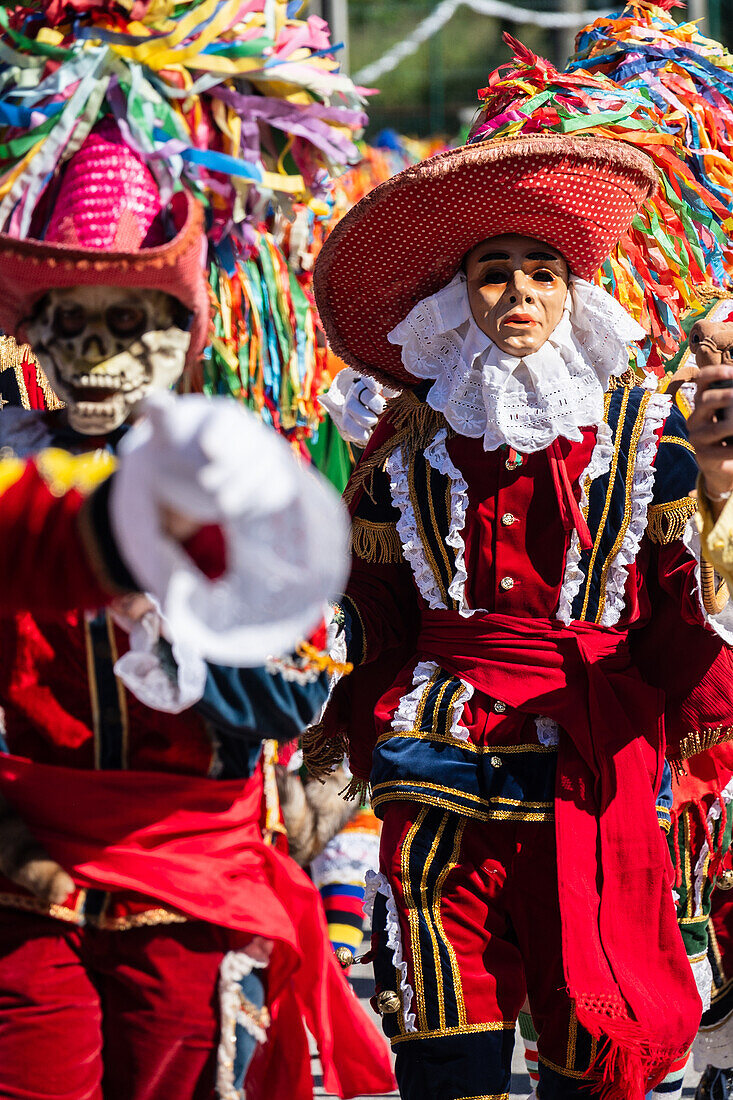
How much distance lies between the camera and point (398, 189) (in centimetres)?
376

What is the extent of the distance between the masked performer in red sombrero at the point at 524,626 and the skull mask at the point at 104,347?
0.98 metres

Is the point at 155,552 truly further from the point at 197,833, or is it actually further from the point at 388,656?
the point at 388,656

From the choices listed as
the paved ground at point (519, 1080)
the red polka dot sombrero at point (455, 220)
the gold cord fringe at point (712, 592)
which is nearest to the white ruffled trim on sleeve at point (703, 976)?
the paved ground at point (519, 1080)

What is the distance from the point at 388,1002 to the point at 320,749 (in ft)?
2.06

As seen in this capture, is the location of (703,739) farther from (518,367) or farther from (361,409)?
(361,409)

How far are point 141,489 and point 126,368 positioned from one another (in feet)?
2.34

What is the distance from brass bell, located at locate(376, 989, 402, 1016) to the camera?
354 cm

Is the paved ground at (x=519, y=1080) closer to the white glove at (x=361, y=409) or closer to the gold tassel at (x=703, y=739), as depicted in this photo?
the gold tassel at (x=703, y=739)

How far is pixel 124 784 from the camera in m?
2.80

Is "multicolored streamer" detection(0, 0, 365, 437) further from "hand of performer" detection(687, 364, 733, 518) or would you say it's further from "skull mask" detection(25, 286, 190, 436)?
"hand of performer" detection(687, 364, 733, 518)

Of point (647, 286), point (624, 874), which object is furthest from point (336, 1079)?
point (647, 286)

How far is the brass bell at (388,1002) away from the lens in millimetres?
3539

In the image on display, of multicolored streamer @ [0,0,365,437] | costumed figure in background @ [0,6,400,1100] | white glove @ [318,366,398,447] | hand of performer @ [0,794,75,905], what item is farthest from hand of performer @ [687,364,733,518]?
white glove @ [318,366,398,447]

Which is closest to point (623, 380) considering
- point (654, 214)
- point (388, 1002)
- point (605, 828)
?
point (654, 214)
